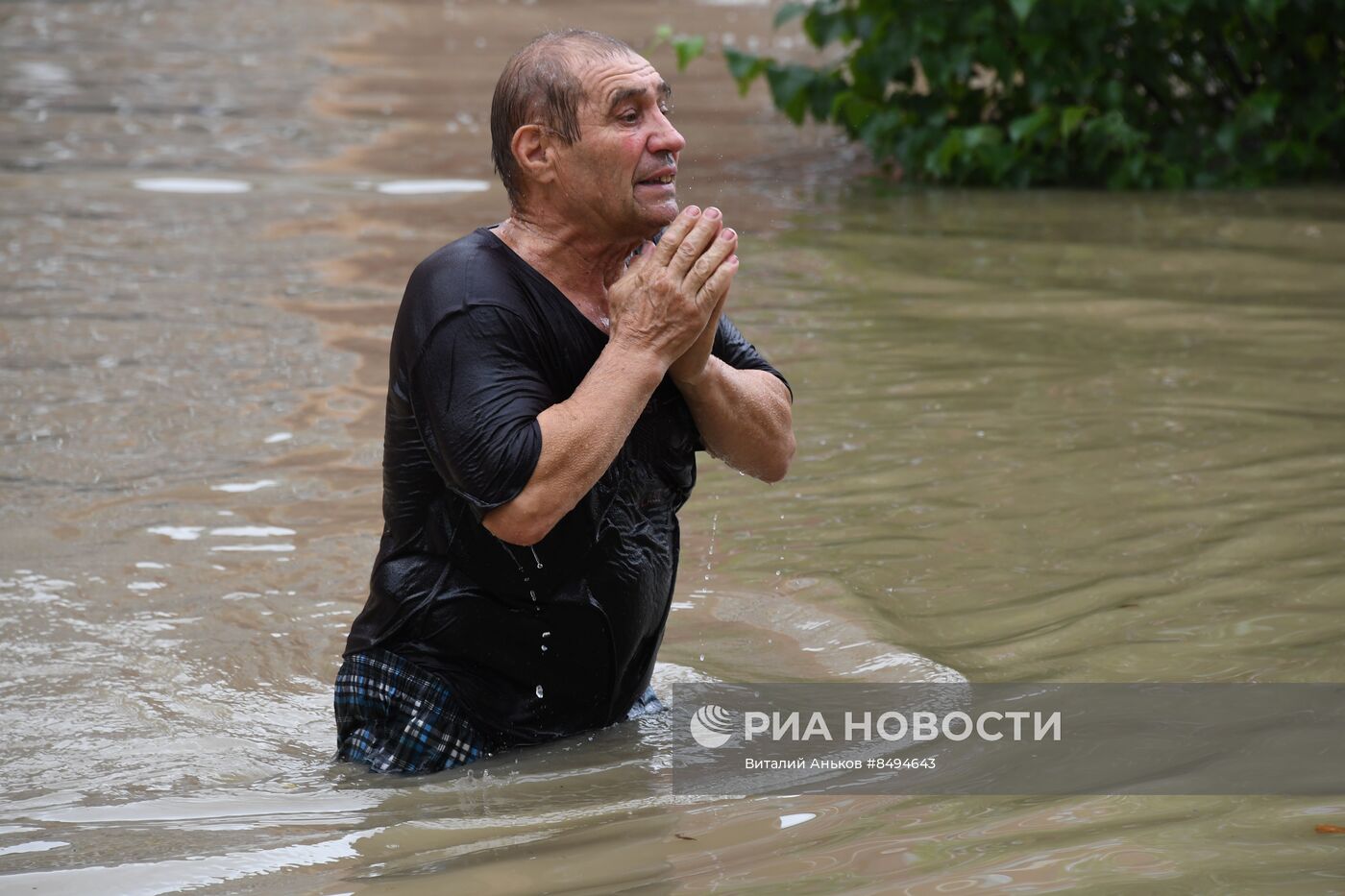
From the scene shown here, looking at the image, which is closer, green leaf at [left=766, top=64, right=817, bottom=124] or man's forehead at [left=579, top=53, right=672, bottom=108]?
man's forehead at [left=579, top=53, right=672, bottom=108]

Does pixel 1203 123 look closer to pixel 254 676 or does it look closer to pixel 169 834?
pixel 254 676

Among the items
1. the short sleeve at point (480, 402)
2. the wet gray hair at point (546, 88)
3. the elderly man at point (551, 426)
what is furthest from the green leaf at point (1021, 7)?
the short sleeve at point (480, 402)

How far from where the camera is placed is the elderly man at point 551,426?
116 inches

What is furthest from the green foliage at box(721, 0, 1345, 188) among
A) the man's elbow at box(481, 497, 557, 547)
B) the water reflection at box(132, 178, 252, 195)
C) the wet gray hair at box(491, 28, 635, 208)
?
the man's elbow at box(481, 497, 557, 547)

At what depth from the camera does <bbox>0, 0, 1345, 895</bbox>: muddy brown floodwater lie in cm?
295

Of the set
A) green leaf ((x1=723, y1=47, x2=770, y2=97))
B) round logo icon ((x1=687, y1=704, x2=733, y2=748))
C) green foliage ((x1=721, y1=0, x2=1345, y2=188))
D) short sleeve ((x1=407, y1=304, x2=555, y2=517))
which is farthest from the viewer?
green leaf ((x1=723, y1=47, x2=770, y2=97))

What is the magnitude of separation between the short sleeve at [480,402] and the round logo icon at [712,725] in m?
0.86

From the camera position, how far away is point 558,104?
3.06 metres

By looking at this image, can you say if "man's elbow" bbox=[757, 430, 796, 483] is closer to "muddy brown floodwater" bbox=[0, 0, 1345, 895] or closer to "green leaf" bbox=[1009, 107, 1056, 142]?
"muddy brown floodwater" bbox=[0, 0, 1345, 895]

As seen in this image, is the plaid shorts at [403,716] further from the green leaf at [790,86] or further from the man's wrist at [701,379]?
the green leaf at [790,86]

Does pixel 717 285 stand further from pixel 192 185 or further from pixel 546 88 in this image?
pixel 192 185

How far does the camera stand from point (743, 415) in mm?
3268

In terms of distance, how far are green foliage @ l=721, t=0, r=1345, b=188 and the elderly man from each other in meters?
6.51

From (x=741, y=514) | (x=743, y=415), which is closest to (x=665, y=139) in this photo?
(x=743, y=415)
